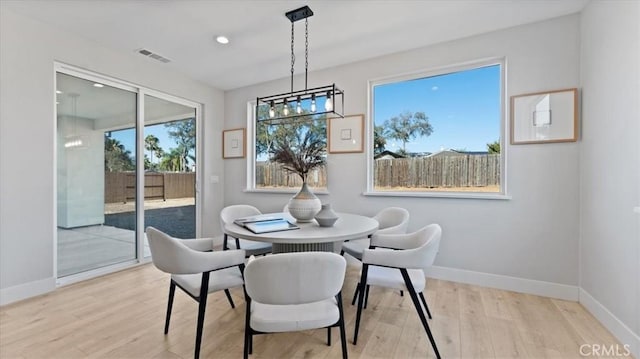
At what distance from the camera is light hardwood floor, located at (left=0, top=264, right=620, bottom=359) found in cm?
177

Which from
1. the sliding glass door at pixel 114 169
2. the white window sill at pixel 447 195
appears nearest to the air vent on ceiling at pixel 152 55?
the sliding glass door at pixel 114 169

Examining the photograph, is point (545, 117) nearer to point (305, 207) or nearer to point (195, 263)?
point (305, 207)

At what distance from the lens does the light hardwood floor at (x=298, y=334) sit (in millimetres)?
1772

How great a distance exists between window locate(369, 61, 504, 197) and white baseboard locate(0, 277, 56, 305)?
3.43 meters

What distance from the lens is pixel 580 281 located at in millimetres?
2457

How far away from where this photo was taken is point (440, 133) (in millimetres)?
3201

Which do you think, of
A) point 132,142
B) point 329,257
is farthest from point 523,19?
point 132,142

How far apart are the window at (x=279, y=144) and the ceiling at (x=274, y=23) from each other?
2.87 ft

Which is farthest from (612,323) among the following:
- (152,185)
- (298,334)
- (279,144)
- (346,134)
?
(152,185)

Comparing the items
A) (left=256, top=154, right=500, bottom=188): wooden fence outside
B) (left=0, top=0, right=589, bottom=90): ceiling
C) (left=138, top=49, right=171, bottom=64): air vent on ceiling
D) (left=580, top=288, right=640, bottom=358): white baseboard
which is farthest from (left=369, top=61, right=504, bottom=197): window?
(left=138, top=49, right=171, bottom=64): air vent on ceiling

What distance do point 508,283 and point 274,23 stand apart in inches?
132

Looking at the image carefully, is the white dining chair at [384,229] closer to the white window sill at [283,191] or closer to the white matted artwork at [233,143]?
the white window sill at [283,191]

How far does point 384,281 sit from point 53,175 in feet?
10.7

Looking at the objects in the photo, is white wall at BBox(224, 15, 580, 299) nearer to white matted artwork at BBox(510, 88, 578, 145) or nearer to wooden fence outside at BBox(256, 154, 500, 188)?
white matted artwork at BBox(510, 88, 578, 145)
